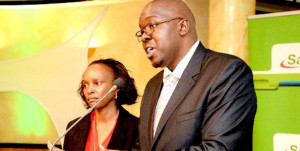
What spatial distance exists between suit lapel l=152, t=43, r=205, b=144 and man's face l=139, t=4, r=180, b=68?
0.09 m

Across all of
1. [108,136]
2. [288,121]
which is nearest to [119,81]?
[108,136]

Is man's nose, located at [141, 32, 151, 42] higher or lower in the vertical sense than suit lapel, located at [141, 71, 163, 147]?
higher

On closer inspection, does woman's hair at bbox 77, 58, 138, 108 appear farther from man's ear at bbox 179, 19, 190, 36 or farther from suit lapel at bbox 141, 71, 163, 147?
man's ear at bbox 179, 19, 190, 36

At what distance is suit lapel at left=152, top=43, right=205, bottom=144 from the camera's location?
1398 mm

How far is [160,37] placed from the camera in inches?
57.0

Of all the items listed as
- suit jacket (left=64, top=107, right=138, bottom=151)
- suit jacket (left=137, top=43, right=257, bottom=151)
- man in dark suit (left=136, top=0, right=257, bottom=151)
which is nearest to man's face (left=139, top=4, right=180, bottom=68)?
man in dark suit (left=136, top=0, right=257, bottom=151)

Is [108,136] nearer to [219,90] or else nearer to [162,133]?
[162,133]

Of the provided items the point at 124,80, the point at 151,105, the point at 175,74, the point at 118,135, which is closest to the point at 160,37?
the point at 175,74

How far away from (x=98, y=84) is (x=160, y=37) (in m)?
1.05

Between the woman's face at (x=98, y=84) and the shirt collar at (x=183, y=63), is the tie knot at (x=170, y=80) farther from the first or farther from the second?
the woman's face at (x=98, y=84)

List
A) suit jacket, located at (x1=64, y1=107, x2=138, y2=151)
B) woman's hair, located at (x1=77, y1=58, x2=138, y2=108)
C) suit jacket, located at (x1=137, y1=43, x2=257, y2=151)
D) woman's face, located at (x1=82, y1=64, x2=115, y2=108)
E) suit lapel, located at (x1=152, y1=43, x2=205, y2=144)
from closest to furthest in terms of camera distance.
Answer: suit jacket, located at (x1=137, y1=43, x2=257, y2=151)
suit lapel, located at (x1=152, y1=43, x2=205, y2=144)
suit jacket, located at (x1=64, y1=107, x2=138, y2=151)
woman's face, located at (x1=82, y1=64, x2=115, y2=108)
woman's hair, located at (x1=77, y1=58, x2=138, y2=108)

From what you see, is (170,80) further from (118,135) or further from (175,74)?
(118,135)

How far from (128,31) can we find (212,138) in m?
4.90

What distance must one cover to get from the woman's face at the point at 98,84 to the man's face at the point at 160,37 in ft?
3.17
